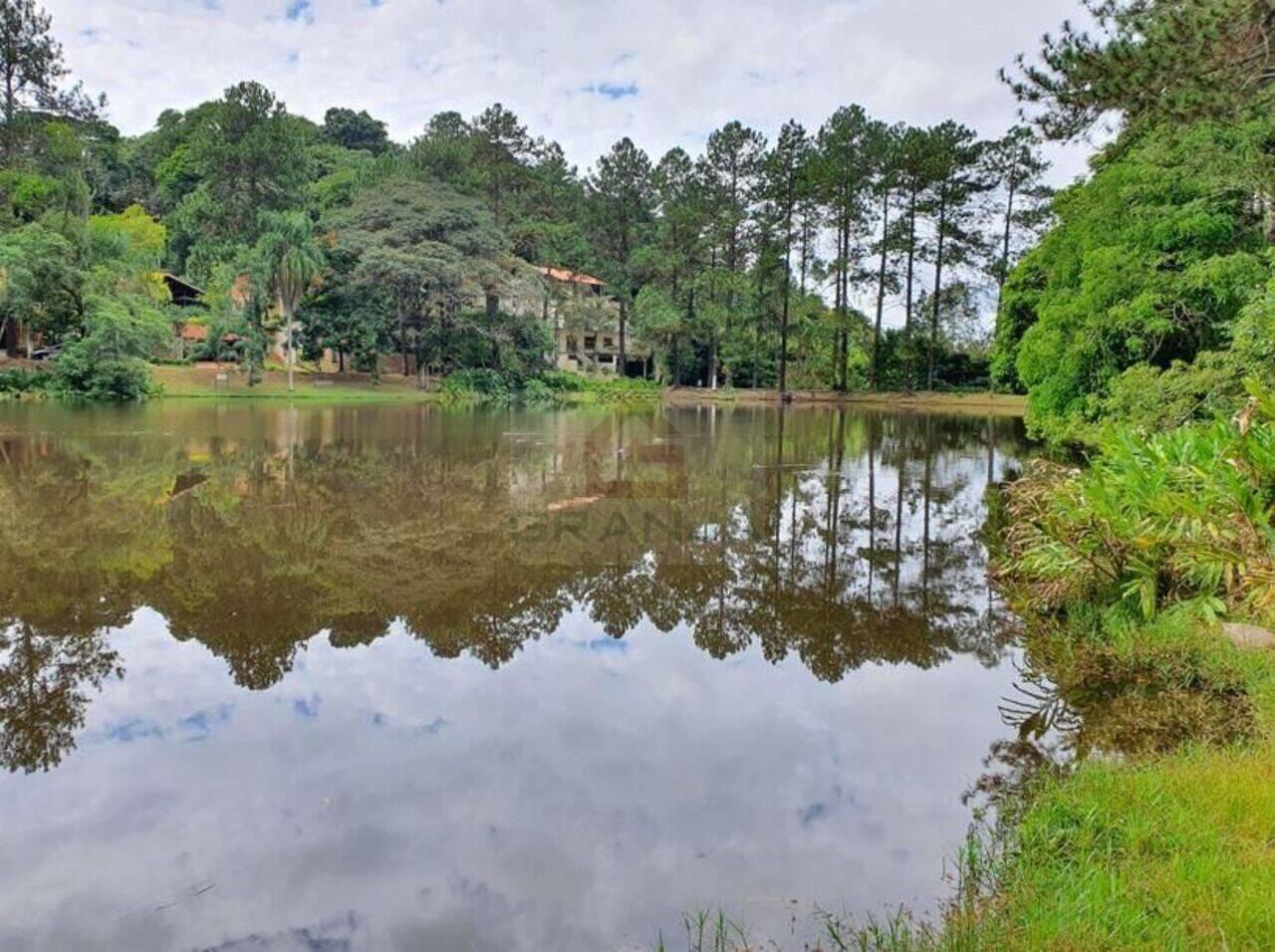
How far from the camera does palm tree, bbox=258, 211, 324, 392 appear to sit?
3906cm

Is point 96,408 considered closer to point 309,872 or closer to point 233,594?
point 233,594

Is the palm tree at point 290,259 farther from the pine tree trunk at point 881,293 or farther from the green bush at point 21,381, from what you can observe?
the pine tree trunk at point 881,293

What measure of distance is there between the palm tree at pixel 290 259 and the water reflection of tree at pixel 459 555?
908 inches

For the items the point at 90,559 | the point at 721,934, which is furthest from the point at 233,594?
the point at 721,934

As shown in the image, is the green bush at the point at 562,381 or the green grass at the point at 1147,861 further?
the green bush at the point at 562,381

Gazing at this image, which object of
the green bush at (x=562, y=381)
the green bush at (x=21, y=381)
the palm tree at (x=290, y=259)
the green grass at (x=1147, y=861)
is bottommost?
the green grass at (x=1147, y=861)

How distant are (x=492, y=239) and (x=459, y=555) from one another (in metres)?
37.1

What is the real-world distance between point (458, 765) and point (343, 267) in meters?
42.3

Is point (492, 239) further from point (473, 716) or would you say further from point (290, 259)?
point (473, 716)

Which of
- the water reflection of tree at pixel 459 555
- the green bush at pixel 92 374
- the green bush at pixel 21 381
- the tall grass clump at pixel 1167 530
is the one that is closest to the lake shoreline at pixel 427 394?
the green bush at pixel 92 374

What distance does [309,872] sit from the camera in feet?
11.2

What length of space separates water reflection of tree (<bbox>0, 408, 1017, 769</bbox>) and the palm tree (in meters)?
23.1

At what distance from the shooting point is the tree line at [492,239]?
3912 cm

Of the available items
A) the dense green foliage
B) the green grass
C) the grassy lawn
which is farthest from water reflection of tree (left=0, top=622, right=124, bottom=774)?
the grassy lawn
